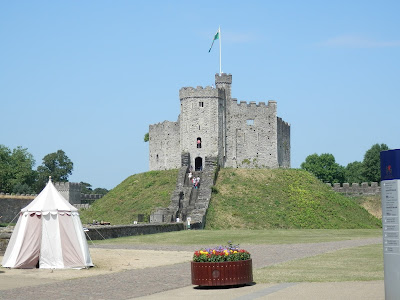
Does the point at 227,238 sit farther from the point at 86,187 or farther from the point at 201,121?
the point at 86,187

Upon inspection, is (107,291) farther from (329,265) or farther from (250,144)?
(250,144)

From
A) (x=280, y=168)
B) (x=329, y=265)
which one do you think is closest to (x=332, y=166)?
(x=280, y=168)

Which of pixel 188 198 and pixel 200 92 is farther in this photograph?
pixel 200 92

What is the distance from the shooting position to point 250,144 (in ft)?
238

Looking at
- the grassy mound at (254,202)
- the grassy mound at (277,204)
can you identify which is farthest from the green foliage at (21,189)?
the grassy mound at (277,204)

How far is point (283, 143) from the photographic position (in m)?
76.1

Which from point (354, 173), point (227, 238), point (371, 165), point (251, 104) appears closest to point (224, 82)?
point (251, 104)

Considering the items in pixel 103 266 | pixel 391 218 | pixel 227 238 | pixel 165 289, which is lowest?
pixel 165 289

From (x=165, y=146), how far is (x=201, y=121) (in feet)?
20.0

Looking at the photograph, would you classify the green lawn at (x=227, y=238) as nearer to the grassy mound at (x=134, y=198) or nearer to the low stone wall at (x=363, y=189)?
the grassy mound at (x=134, y=198)

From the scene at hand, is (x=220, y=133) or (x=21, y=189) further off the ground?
(x=220, y=133)

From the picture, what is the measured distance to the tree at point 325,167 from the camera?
12612cm

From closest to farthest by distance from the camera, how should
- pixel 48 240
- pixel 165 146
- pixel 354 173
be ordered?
pixel 48 240 < pixel 165 146 < pixel 354 173

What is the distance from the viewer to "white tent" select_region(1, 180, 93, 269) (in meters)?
28.9
